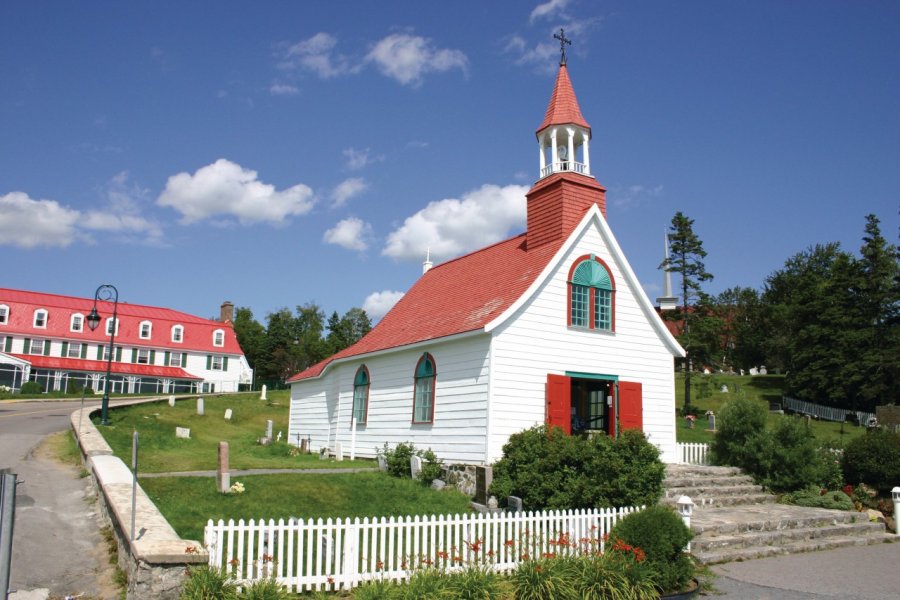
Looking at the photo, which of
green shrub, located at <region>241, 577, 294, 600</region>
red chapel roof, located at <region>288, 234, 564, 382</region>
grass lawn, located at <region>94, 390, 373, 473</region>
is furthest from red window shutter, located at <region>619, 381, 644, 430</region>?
green shrub, located at <region>241, 577, 294, 600</region>

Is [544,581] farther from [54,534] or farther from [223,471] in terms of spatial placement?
[54,534]

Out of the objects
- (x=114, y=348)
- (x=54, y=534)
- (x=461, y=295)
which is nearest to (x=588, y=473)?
(x=461, y=295)

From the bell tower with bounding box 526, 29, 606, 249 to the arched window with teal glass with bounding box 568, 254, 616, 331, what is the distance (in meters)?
1.24

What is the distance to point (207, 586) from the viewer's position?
7.99 meters

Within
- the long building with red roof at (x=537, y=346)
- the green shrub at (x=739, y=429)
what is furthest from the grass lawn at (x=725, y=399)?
the long building with red roof at (x=537, y=346)

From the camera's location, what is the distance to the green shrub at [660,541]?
10352 mm

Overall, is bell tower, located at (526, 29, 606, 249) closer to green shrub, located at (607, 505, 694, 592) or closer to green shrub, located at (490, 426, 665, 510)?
green shrub, located at (490, 426, 665, 510)

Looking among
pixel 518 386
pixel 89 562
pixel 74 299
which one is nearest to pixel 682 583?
pixel 518 386

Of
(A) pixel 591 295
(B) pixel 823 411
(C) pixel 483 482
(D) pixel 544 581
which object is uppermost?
(A) pixel 591 295

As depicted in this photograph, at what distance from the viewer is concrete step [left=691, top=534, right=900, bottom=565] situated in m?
12.5

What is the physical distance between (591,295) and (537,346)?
2.53 metres

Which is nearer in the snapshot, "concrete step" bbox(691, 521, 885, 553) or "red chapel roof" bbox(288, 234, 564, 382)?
"concrete step" bbox(691, 521, 885, 553)

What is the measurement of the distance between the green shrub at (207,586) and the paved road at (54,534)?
1.30m

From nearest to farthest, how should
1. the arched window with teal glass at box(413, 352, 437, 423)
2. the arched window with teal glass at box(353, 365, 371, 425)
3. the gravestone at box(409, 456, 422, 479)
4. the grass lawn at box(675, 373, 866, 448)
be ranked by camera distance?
the gravestone at box(409, 456, 422, 479) → the arched window with teal glass at box(413, 352, 437, 423) → the arched window with teal glass at box(353, 365, 371, 425) → the grass lawn at box(675, 373, 866, 448)
